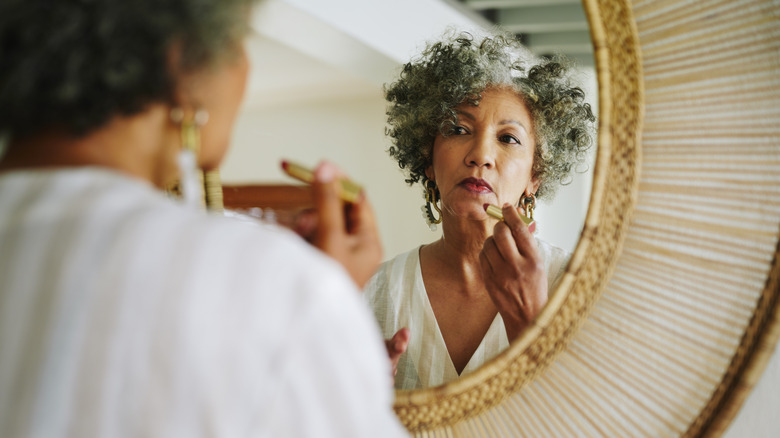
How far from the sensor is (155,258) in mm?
346

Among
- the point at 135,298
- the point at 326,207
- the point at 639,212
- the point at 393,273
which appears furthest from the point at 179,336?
the point at 639,212

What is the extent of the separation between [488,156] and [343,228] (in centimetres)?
17

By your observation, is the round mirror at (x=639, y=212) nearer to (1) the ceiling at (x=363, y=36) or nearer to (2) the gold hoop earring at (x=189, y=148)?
(1) the ceiling at (x=363, y=36)

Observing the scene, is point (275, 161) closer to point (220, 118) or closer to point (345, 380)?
point (220, 118)

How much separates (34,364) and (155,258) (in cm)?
9

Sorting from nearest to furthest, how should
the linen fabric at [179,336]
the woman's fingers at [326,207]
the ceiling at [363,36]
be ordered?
the linen fabric at [179,336] < the woman's fingers at [326,207] < the ceiling at [363,36]

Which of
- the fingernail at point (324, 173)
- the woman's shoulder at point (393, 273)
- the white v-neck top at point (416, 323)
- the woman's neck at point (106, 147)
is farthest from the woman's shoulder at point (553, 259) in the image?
the woman's neck at point (106, 147)

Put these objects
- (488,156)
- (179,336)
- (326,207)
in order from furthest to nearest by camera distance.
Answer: (488,156) → (326,207) → (179,336)

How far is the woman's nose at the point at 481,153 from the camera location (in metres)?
0.58

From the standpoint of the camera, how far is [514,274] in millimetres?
590

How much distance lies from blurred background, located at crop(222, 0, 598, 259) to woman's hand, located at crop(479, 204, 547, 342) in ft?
0.07

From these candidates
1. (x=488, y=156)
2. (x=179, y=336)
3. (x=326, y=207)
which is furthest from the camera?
(x=488, y=156)

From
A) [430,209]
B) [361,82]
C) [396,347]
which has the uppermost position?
[361,82]

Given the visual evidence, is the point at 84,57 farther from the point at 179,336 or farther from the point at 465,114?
the point at 465,114
